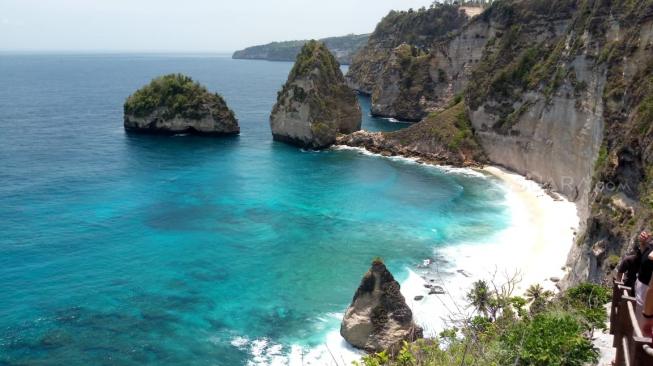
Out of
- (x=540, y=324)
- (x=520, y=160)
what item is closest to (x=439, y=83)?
(x=520, y=160)

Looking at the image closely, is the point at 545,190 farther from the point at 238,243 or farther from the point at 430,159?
the point at 238,243

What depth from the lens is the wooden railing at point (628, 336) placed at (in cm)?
998

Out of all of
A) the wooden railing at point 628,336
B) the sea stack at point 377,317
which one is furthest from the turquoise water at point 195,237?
the wooden railing at point 628,336

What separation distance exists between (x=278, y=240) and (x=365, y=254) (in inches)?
355

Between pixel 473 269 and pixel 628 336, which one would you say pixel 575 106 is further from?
pixel 628 336

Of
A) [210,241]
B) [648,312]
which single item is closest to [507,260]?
[210,241]

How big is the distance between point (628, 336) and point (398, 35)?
157 metres

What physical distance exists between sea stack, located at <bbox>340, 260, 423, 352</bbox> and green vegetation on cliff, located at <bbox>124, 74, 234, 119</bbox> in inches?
3149

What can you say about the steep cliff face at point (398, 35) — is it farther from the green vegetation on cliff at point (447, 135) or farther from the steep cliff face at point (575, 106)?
the green vegetation on cliff at point (447, 135)

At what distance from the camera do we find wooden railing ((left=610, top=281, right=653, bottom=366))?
998 centimetres

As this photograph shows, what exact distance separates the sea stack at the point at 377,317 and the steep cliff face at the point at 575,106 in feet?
41.0

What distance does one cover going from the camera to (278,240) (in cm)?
5372

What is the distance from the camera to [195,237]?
54594mm

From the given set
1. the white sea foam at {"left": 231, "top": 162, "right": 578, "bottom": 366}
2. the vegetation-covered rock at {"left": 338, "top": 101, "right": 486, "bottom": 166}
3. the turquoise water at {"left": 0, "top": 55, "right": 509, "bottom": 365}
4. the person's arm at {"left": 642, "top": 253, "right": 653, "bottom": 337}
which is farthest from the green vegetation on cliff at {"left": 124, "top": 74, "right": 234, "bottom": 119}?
the person's arm at {"left": 642, "top": 253, "right": 653, "bottom": 337}
